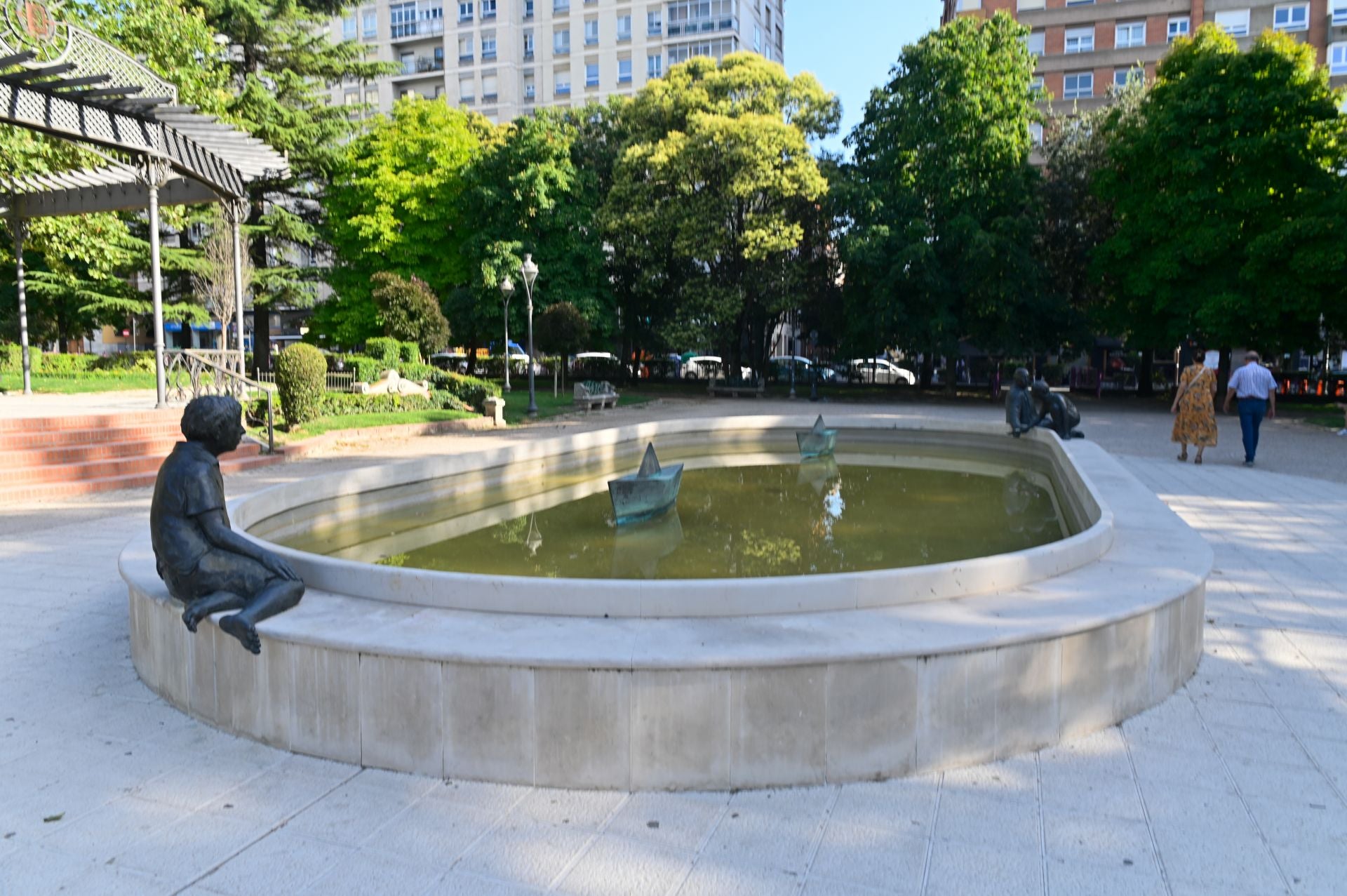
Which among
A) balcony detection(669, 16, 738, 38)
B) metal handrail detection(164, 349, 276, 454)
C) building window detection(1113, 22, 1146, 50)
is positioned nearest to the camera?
metal handrail detection(164, 349, 276, 454)

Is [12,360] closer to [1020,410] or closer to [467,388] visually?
[467,388]

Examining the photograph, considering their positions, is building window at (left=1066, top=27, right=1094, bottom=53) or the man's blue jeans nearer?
the man's blue jeans

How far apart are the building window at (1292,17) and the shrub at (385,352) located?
43.5 metres

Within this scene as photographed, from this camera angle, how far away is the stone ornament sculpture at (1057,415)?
1312 centimetres

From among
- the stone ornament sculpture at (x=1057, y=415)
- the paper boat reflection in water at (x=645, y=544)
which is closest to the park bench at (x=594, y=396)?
the stone ornament sculpture at (x=1057, y=415)

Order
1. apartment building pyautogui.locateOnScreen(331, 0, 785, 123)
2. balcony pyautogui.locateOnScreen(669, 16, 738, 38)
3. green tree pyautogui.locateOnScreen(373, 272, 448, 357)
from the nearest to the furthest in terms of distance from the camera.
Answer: green tree pyautogui.locateOnScreen(373, 272, 448, 357), balcony pyautogui.locateOnScreen(669, 16, 738, 38), apartment building pyautogui.locateOnScreen(331, 0, 785, 123)

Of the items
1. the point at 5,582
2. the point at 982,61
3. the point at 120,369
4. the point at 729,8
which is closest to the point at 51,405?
the point at 5,582

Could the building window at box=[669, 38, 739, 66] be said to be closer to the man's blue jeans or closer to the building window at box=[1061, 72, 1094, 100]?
the building window at box=[1061, 72, 1094, 100]

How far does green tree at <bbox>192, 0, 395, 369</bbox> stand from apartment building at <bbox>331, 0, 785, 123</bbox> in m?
24.4

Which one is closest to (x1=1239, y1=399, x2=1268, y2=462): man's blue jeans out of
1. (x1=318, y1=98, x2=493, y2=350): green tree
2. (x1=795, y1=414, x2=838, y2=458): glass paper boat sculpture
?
(x1=795, y1=414, x2=838, y2=458): glass paper boat sculpture

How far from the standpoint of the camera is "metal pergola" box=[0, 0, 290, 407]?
11812 mm

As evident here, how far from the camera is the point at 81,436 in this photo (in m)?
12.3

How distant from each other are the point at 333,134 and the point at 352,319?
21.4ft

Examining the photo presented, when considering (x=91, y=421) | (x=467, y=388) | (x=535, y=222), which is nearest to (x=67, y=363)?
(x=535, y=222)
